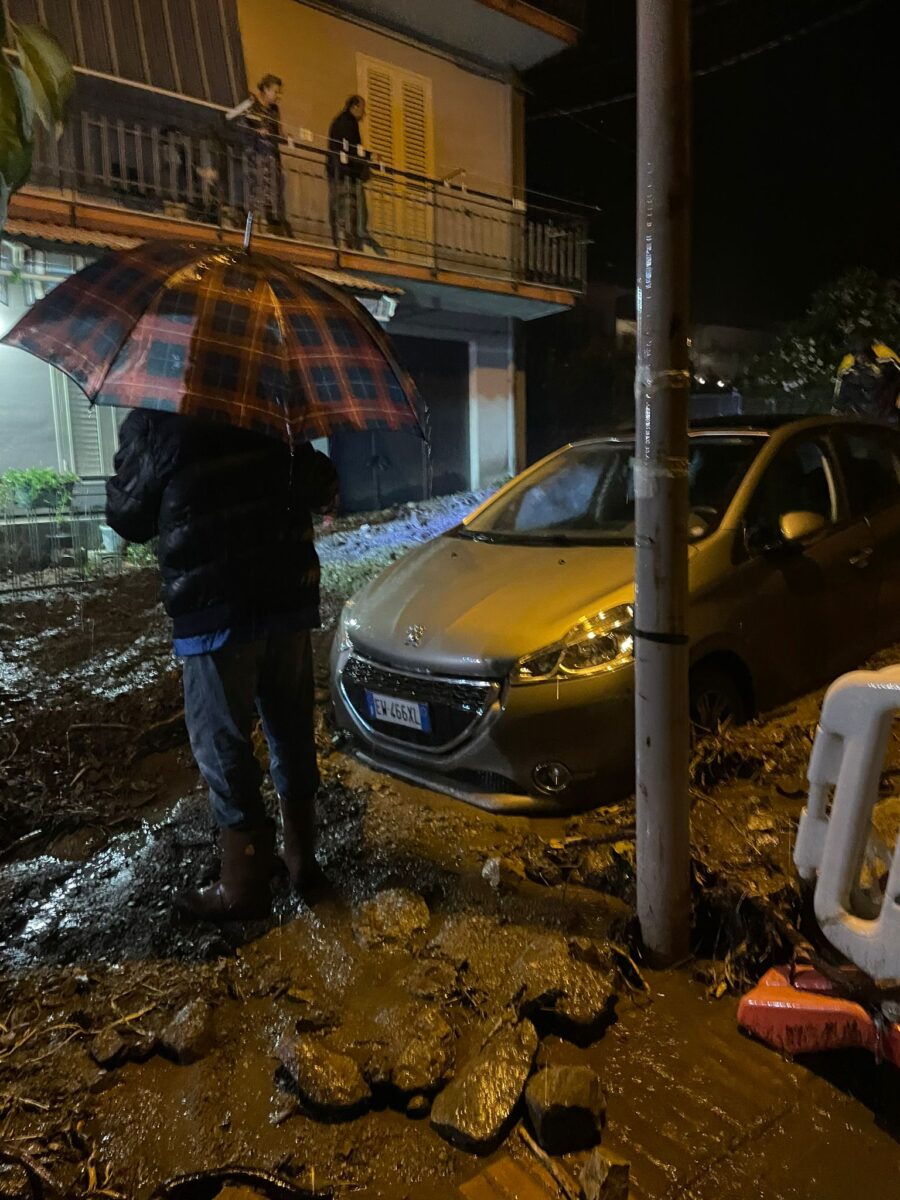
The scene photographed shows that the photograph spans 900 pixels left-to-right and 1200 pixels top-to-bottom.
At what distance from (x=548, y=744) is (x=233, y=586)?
4.66ft

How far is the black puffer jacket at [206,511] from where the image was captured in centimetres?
273

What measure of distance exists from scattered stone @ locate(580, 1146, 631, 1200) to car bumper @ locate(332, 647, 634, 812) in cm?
161

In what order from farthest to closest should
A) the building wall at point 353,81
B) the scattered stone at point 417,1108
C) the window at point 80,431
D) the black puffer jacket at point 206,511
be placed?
the building wall at point 353,81
the window at point 80,431
the black puffer jacket at point 206,511
the scattered stone at point 417,1108

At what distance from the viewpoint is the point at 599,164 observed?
1558 cm

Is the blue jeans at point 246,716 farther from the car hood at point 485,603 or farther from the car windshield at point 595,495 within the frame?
the car windshield at point 595,495

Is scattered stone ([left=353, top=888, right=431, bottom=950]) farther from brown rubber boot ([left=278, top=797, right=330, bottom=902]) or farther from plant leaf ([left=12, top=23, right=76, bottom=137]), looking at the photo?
plant leaf ([left=12, top=23, right=76, bottom=137])

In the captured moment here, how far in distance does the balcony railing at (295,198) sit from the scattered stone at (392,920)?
288 inches

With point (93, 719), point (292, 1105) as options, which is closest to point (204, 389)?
point (292, 1105)

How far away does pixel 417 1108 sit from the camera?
220cm

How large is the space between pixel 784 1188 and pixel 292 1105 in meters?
1.21

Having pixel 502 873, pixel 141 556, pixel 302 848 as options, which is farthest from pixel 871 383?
pixel 302 848

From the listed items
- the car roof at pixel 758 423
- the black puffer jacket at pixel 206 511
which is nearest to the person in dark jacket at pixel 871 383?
the car roof at pixel 758 423

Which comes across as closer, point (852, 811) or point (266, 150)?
point (852, 811)

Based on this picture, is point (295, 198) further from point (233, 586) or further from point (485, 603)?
point (233, 586)
